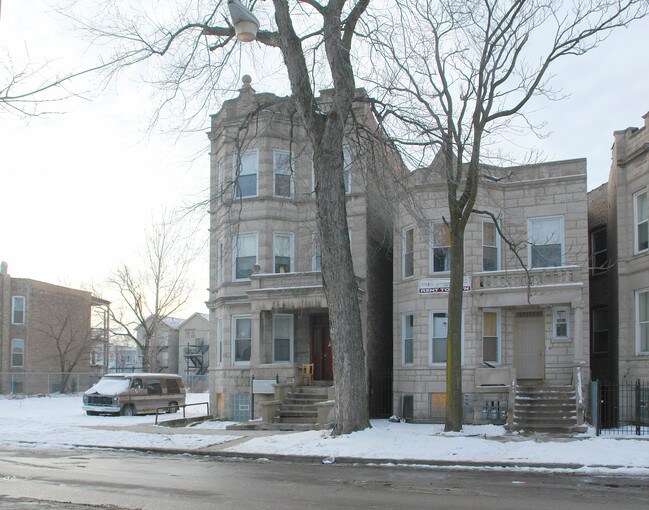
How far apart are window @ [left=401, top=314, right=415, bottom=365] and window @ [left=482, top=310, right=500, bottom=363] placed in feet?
8.16

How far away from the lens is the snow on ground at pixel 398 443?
14195mm

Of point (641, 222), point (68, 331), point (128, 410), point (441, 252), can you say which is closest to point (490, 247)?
point (441, 252)

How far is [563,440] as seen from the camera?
16.5 meters

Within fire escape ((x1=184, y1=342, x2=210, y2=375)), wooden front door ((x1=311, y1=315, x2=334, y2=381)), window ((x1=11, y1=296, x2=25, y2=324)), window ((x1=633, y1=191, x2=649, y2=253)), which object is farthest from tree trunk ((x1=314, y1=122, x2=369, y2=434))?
fire escape ((x1=184, y1=342, x2=210, y2=375))

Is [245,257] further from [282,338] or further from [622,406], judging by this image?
[622,406]

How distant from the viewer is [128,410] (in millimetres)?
28562

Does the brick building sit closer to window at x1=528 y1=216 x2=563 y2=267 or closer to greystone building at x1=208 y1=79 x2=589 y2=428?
greystone building at x1=208 y1=79 x2=589 y2=428

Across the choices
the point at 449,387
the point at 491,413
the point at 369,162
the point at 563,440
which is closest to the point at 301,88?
the point at 369,162

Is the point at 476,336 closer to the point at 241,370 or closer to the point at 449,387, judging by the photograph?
the point at 449,387

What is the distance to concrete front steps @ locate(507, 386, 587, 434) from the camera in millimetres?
20078

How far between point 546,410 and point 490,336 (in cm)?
341

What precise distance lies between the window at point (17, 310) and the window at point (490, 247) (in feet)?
113

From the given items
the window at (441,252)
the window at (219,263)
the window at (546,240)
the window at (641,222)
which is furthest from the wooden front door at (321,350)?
the window at (641,222)

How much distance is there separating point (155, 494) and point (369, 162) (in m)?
9.39
